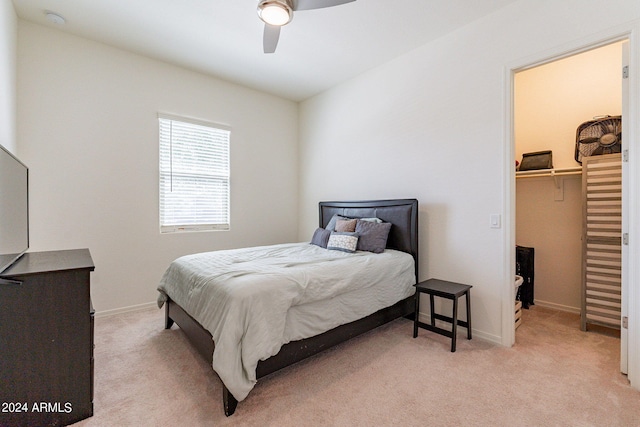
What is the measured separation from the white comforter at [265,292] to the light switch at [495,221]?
2.75 feet

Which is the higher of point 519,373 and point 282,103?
point 282,103

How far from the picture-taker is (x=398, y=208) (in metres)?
3.26

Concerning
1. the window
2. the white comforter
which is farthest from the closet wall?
the window

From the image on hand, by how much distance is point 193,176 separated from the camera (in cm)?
391

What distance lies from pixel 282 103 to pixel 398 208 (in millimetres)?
2808

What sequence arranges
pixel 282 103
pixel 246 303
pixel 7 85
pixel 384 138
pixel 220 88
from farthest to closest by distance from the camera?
pixel 282 103 → pixel 220 88 → pixel 384 138 → pixel 7 85 → pixel 246 303

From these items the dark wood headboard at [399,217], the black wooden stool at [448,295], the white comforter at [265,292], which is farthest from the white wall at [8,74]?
the black wooden stool at [448,295]

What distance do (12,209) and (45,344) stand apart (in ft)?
2.82

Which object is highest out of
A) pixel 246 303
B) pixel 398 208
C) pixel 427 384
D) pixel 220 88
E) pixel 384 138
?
pixel 220 88

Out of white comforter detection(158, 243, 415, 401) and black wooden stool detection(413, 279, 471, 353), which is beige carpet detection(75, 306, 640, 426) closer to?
black wooden stool detection(413, 279, 471, 353)

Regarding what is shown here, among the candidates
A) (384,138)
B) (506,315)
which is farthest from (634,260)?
(384,138)

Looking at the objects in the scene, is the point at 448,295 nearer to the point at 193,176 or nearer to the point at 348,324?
the point at 348,324

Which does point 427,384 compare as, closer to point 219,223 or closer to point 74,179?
point 219,223

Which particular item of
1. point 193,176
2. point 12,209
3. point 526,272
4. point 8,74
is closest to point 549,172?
point 526,272
